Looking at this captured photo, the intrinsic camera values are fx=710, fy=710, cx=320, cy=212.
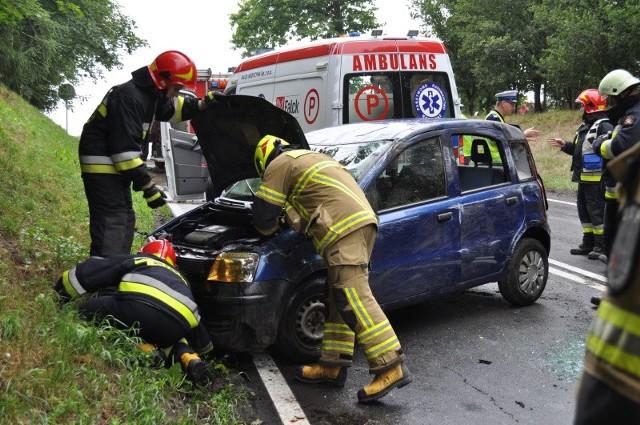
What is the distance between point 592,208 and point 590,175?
1.35 feet

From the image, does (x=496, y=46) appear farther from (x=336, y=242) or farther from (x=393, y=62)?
(x=336, y=242)

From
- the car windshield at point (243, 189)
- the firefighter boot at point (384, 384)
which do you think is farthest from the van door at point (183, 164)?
the firefighter boot at point (384, 384)

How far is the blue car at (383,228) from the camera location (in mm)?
4770

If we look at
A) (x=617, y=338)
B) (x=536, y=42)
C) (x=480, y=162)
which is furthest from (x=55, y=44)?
(x=536, y=42)

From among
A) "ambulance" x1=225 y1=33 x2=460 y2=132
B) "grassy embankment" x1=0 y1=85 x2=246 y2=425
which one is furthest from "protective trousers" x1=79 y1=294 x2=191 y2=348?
"ambulance" x1=225 y1=33 x2=460 y2=132

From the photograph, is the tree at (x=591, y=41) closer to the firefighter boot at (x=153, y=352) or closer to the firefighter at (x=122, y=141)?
the firefighter at (x=122, y=141)

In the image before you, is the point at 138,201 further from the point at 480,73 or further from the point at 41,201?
the point at 480,73

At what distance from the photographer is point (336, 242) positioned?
14.6 ft

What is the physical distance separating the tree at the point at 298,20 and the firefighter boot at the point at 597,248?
29.9m

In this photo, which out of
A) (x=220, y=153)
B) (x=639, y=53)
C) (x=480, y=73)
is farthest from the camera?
(x=480, y=73)

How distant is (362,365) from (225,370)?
39.3 inches

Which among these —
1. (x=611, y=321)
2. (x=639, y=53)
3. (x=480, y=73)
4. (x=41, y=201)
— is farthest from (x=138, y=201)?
(x=480, y=73)

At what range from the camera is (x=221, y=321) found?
4758 mm

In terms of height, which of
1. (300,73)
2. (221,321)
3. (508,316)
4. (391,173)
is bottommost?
(508,316)
